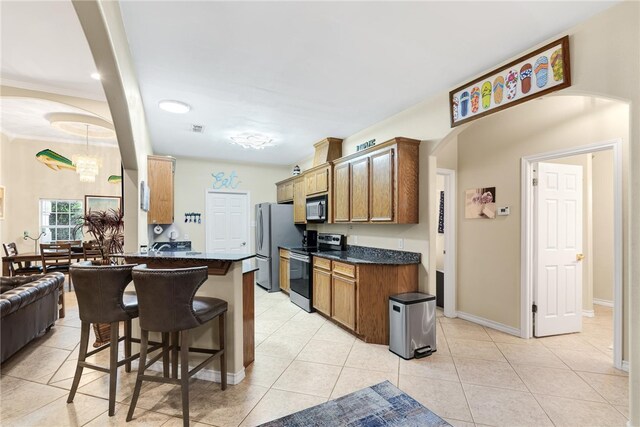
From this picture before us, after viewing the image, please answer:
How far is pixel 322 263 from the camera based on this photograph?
13.6 feet

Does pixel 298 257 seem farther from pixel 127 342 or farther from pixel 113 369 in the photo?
pixel 113 369

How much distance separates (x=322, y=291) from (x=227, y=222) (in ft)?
10.6

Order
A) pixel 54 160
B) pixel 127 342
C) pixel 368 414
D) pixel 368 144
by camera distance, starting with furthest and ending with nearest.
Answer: pixel 54 160
pixel 368 144
pixel 127 342
pixel 368 414

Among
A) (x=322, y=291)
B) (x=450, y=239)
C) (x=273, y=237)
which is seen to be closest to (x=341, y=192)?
(x=322, y=291)

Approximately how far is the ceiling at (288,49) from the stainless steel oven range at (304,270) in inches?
83.4

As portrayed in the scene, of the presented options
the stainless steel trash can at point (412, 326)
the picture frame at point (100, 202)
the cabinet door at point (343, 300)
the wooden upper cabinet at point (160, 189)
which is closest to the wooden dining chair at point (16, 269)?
the picture frame at point (100, 202)

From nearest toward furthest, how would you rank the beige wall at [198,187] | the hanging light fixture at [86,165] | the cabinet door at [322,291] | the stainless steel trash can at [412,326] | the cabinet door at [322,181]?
the stainless steel trash can at [412,326], the cabinet door at [322,291], the cabinet door at [322,181], the hanging light fixture at [86,165], the beige wall at [198,187]

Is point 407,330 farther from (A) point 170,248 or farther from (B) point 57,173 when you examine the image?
(B) point 57,173

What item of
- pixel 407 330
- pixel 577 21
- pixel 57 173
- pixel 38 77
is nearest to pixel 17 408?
pixel 38 77

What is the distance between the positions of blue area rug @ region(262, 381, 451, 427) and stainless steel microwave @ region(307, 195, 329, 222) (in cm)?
329

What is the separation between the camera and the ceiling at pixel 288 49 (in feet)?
6.23

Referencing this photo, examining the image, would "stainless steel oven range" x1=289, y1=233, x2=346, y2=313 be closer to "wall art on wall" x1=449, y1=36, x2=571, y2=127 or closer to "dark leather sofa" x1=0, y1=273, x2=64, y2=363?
"wall art on wall" x1=449, y1=36, x2=571, y2=127

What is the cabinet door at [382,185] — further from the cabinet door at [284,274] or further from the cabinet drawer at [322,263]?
the cabinet door at [284,274]

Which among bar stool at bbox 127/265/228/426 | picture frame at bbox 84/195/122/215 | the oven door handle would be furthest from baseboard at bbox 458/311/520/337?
picture frame at bbox 84/195/122/215
